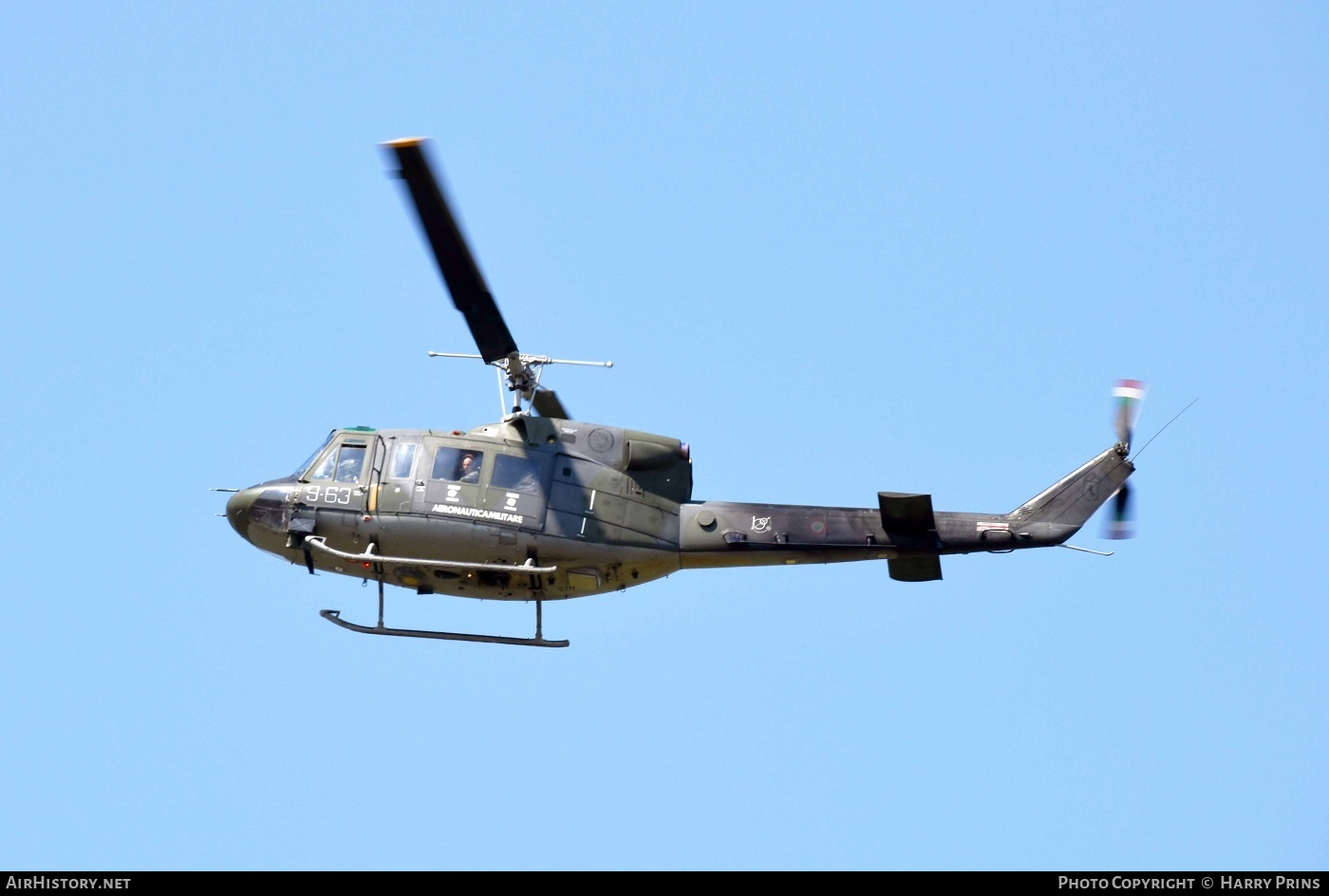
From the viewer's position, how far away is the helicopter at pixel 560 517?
2408 cm

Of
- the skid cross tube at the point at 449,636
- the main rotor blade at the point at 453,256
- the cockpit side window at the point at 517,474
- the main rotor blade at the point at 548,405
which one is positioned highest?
the main rotor blade at the point at 453,256

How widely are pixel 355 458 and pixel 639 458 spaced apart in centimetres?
363

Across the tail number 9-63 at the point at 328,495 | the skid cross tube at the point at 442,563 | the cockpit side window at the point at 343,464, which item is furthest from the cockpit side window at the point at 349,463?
the skid cross tube at the point at 442,563

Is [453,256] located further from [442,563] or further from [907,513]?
[907,513]

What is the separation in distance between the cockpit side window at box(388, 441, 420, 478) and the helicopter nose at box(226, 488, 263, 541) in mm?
1896

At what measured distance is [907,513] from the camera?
23.9 metres

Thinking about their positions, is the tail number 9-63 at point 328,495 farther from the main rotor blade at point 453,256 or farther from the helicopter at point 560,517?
the main rotor blade at point 453,256

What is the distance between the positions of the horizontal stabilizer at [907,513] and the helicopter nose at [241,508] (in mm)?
8018

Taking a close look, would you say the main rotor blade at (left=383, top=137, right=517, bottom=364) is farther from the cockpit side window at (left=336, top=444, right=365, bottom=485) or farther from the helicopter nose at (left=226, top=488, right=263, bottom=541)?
the helicopter nose at (left=226, top=488, right=263, bottom=541)

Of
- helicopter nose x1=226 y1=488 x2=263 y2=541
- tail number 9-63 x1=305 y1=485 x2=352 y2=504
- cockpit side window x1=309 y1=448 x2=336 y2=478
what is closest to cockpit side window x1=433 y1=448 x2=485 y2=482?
tail number 9-63 x1=305 y1=485 x2=352 y2=504

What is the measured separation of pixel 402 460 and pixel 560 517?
2178mm

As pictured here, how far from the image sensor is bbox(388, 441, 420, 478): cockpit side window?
24.5 metres

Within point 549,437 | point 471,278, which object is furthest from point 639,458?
point 471,278
